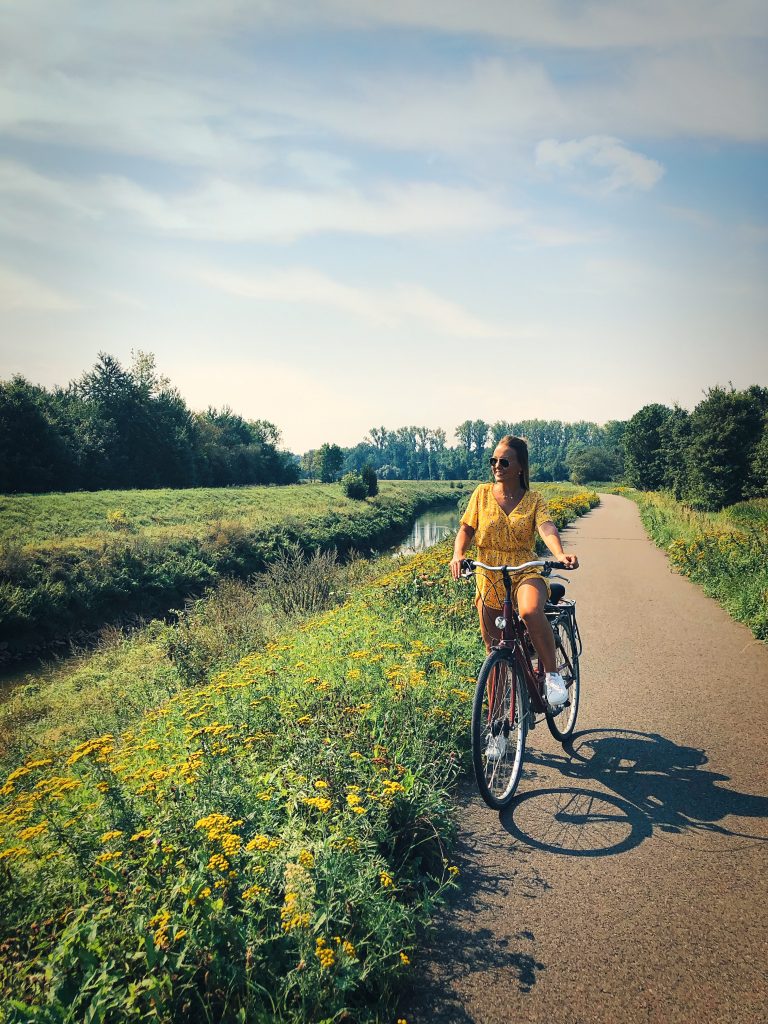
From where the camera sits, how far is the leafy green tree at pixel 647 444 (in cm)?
4897

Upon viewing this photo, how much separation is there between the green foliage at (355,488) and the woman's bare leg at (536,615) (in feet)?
123

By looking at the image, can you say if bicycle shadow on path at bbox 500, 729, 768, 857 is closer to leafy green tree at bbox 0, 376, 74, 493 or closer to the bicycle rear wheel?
the bicycle rear wheel

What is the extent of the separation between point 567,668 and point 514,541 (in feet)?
4.83

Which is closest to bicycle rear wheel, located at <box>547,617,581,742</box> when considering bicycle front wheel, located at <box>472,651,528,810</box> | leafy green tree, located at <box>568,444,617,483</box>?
bicycle front wheel, located at <box>472,651,528,810</box>

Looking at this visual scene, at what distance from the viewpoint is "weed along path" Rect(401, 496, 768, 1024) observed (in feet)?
7.09

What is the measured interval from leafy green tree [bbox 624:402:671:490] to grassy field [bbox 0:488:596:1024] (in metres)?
51.1

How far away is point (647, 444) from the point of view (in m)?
50.0

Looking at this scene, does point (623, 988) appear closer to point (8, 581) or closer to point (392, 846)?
point (392, 846)

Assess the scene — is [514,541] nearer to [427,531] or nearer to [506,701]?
[506,701]

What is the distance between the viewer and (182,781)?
2979 mm

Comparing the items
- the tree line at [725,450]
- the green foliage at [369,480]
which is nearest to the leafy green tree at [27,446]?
the green foliage at [369,480]

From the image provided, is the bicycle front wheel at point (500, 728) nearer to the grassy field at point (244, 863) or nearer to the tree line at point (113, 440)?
the grassy field at point (244, 863)

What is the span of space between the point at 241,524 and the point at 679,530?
16696 millimetres

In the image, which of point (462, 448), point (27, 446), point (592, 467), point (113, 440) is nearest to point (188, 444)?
point (113, 440)
